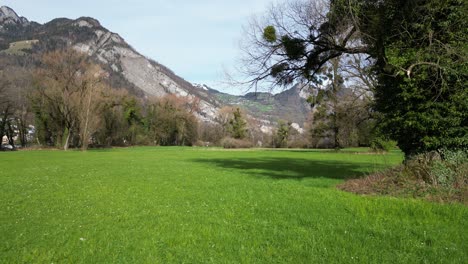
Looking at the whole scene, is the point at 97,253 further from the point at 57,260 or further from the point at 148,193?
the point at 148,193

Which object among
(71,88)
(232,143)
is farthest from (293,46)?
(232,143)

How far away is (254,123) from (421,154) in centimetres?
9815

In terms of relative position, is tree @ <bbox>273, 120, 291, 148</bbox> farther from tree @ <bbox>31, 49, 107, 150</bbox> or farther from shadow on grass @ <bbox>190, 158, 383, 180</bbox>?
shadow on grass @ <bbox>190, 158, 383, 180</bbox>

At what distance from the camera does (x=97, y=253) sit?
539cm

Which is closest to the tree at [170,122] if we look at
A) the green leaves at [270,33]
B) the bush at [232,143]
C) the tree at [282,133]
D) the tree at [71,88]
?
the bush at [232,143]

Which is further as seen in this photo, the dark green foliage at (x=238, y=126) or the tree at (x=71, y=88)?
A: the dark green foliage at (x=238, y=126)

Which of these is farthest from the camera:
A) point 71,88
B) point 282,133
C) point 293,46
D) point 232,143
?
point 282,133

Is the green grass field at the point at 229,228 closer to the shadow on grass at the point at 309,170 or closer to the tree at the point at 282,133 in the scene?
the shadow on grass at the point at 309,170

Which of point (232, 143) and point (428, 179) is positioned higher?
point (232, 143)

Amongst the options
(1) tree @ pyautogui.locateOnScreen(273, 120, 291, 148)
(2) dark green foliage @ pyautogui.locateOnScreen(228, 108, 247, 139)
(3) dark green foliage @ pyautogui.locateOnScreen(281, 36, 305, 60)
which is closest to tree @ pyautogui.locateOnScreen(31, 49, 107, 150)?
(2) dark green foliage @ pyautogui.locateOnScreen(228, 108, 247, 139)

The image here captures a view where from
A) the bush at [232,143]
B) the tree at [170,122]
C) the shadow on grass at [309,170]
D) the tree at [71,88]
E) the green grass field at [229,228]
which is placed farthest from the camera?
the tree at [170,122]

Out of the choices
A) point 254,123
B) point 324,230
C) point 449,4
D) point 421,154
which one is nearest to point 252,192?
point 324,230

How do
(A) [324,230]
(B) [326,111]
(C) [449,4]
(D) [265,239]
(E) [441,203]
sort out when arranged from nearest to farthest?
(D) [265,239] < (A) [324,230] < (E) [441,203] < (C) [449,4] < (B) [326,111]

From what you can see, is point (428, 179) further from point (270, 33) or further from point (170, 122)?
point (170, 122)
